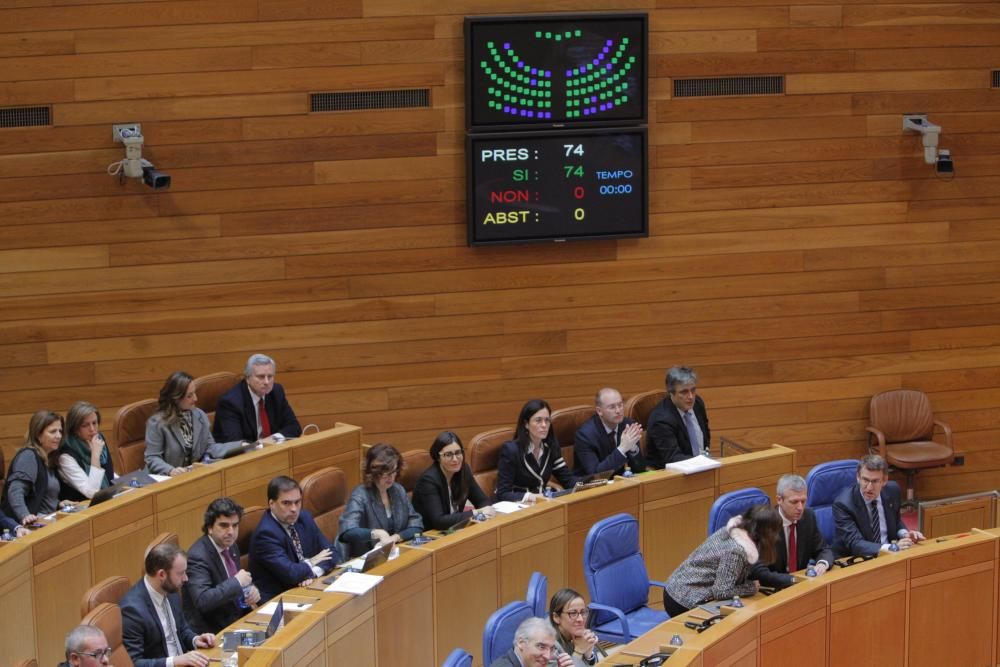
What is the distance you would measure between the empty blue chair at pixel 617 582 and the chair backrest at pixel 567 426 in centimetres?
153

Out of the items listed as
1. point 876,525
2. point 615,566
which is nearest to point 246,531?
point 615,566

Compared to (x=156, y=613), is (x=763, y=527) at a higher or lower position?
higher

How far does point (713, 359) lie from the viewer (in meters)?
9.70

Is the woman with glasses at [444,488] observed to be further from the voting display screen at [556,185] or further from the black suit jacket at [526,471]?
the voting display screen at [556,185]

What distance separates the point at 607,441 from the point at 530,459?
53 centimetres

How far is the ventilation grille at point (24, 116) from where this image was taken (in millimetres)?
8570

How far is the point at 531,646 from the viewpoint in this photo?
520 centimetres

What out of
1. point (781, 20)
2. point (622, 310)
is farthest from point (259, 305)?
point (781, 20)

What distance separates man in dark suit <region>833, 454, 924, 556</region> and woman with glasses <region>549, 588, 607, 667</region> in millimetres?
1949

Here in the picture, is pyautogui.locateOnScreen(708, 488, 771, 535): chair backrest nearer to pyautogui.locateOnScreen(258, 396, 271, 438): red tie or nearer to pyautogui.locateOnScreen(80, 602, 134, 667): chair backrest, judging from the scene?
pyautogui.locateOnScreen(258, 396, 271, 438): red tie

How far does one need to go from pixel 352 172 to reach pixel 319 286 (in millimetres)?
756

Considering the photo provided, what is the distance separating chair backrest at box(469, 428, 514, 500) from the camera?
26.1 ft

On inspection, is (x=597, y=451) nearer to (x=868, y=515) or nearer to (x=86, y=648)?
(x=868, y=515)

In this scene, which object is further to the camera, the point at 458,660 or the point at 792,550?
the point at 792,550
